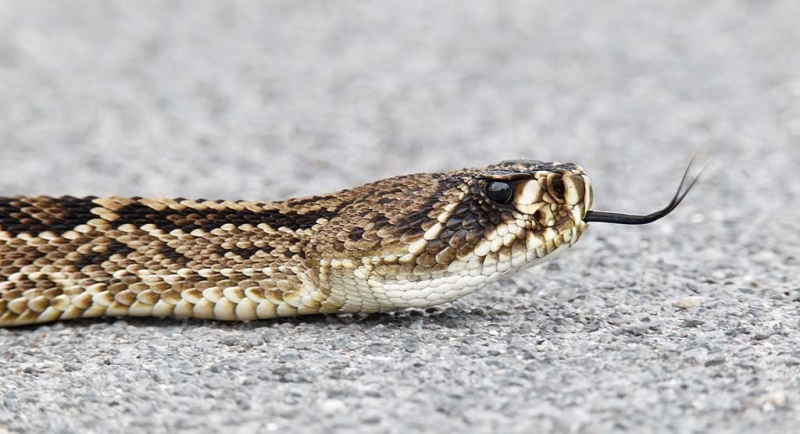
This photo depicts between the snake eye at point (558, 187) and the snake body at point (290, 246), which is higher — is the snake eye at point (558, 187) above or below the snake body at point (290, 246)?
above

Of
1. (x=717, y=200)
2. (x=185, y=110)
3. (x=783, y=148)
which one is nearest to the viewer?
(x=717, y=200)

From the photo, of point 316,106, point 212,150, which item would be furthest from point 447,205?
point 316,106

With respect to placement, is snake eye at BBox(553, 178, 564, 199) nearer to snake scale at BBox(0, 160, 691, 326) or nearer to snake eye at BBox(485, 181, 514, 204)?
snake scale at BBox(0, 160, 691, 326)

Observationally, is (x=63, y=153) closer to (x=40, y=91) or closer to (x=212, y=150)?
(x=212, y=150)

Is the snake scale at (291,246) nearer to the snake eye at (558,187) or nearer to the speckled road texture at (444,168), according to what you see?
the snake eye at (558,187)

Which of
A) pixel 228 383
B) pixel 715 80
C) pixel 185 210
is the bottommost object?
pixel 228 383

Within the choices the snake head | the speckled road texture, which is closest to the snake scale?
the snake head

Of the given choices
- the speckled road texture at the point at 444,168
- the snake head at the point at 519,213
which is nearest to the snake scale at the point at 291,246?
the snake head at the point at 519,213
